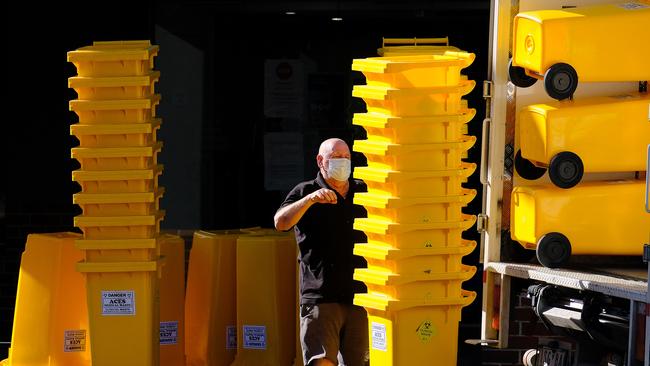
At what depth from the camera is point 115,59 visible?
916 cm

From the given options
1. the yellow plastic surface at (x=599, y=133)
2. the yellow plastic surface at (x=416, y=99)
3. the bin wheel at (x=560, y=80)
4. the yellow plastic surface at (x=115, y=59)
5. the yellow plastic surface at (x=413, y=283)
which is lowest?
the yellow plastic surface at (x=413, y=283)

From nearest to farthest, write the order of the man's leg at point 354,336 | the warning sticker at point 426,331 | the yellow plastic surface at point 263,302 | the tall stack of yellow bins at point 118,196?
the warning sticker at point 426,331, the man's leg at point 354,336, the tall stack of yellow bins at point 118,196, the yellow plastic surface at point 263,302

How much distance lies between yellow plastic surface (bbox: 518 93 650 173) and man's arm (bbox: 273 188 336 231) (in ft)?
5.21

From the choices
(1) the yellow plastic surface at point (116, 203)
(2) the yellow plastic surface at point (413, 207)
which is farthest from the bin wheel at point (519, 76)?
(1) the yellow plastic surface at point (116, 203)

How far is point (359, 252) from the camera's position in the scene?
8516 mm

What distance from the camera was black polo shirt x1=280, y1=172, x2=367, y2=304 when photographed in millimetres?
9023

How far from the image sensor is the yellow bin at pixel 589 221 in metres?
7.65

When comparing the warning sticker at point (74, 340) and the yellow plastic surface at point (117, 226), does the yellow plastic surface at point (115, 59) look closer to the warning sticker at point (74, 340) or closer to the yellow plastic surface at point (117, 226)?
the yellow plastic surface at point (117, 226)

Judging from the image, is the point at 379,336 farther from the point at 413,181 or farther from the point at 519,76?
the point at 519,76

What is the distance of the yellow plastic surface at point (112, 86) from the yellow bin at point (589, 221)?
2.81 metres

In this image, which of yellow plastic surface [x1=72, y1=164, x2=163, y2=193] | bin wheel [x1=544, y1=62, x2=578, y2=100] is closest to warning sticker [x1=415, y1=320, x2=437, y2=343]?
bin wheel [x1=544, y1=62, x2=578, y2=100]

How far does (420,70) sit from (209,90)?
13.6 ft

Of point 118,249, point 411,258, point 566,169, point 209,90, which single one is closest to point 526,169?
point 566,169

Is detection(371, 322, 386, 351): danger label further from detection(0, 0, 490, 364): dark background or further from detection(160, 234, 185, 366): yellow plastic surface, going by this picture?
detection(0, 0, 490, 364): dark background
